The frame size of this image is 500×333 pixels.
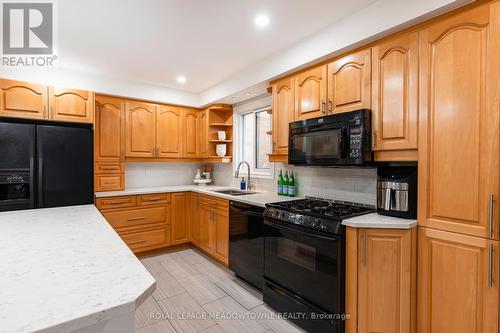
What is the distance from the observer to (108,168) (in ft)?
11.4

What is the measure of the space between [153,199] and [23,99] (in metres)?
1.79

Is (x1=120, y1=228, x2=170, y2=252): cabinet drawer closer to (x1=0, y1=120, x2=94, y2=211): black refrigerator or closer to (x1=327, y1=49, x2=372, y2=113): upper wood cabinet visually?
(x1=0, y1=120, x2=94, y2=211): black refrigerator

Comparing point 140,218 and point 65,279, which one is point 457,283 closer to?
point 65,279

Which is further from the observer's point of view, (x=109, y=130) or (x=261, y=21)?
(x=109, y=130)

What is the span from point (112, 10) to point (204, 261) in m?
2.92

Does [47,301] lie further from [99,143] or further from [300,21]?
[99,143]

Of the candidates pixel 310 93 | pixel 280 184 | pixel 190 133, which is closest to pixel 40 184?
pixel 190 133

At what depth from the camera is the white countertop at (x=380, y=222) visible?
5.43ft

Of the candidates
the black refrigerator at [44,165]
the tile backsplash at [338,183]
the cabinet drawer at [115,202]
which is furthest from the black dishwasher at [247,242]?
the black refrigerator at [44,165]

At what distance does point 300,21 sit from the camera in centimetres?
209

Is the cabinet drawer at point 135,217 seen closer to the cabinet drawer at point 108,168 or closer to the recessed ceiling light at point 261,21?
the cabinet drawer at point 108,168

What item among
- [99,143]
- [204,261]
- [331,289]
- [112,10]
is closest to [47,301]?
[331,289]

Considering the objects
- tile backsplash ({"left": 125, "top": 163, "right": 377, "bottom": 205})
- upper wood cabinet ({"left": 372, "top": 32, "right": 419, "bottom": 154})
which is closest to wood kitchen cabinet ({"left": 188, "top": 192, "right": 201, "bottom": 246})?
tile backsplash ({"left": 125, "top": 163, "right": 377, "bottom": 205})

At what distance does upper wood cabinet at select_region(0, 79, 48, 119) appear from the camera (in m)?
2.61
